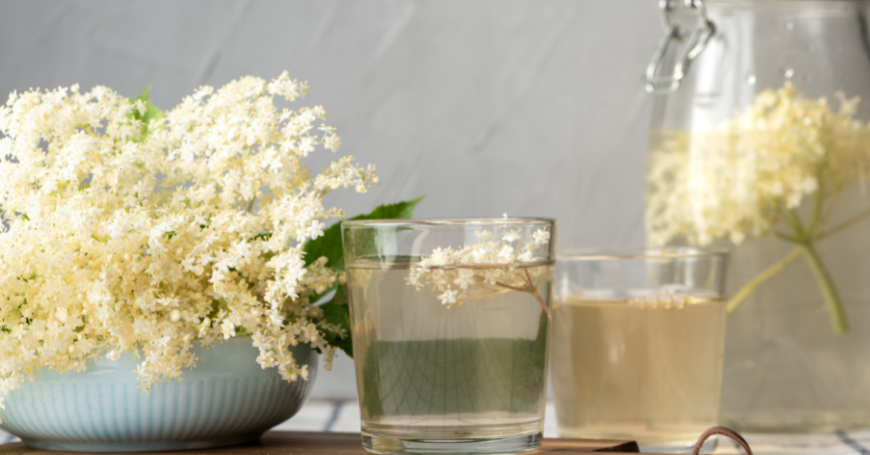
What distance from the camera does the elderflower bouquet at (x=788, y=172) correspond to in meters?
0.56

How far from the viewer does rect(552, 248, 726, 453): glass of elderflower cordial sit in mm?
492

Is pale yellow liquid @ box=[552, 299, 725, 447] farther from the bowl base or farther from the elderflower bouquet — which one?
the bowl base

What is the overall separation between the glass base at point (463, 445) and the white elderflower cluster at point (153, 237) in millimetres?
59

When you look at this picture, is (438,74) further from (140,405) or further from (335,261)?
(140,405)

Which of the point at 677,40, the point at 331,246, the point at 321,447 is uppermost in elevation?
the point at 677,40

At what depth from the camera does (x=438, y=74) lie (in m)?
0.76

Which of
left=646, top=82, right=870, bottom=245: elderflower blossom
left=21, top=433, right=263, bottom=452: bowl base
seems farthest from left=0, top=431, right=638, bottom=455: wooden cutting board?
left=646, top=82, right=870, bottom=245: elderflower blossom

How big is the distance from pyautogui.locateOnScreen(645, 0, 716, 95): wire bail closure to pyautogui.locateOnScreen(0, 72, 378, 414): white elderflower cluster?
322 millimetres

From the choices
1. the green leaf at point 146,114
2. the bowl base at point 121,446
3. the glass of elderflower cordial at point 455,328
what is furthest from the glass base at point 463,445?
the green leaf at point 146,114

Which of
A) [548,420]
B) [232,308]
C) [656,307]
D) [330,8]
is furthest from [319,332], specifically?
[330,8]

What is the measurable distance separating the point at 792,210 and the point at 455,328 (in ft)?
1.07

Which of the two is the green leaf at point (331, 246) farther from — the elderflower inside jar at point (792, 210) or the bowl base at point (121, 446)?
the elderflower inside jar at point (792, 210)

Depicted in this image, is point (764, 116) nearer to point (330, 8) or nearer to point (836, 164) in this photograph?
point (836, 164)

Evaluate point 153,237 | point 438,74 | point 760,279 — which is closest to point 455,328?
point 153,237
